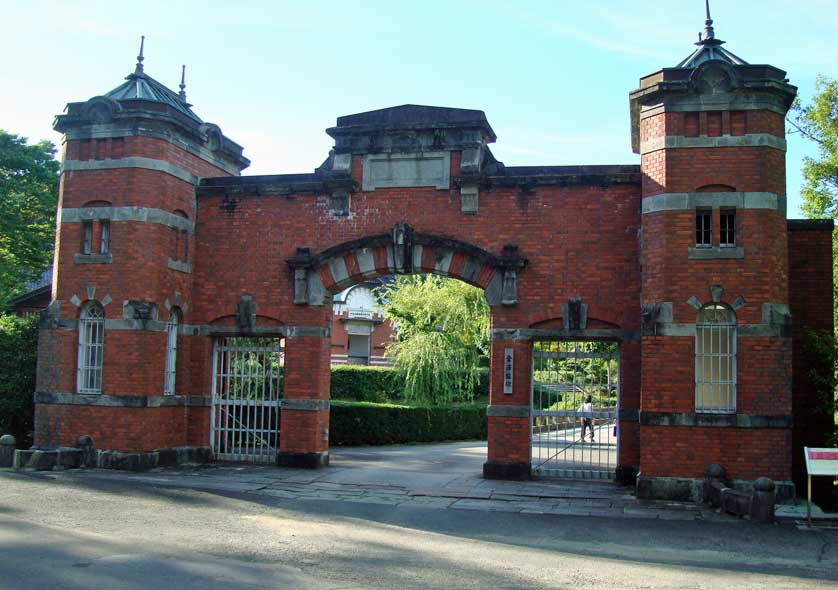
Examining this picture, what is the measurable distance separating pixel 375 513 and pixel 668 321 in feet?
18.7

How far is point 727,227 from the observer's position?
558 inches

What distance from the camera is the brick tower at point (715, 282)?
44.7 feet

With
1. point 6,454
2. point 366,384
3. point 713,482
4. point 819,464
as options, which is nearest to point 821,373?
point 713,482

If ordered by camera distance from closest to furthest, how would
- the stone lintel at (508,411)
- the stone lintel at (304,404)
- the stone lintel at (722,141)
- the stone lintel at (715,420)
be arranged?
the stone lintel at (715,420)
the stone lintel at (722,141)
the stone lintel at (508,411)
the stone lintel at (304,404)

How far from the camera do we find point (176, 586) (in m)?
7.88

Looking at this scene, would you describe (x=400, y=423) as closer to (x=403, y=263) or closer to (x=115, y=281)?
(x=403, y=263)

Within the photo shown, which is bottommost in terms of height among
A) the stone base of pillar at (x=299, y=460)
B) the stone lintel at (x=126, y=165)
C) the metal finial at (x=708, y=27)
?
the stone base of pillar at (x=299, y=460)

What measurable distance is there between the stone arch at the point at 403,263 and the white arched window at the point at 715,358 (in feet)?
11.3

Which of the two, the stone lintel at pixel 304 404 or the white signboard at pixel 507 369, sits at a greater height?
the white signboard at pixel 507 369

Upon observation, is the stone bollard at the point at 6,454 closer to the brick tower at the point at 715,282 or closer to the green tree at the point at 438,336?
the brick tower at the point at 715,282

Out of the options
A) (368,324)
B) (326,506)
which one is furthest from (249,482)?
(368,324)

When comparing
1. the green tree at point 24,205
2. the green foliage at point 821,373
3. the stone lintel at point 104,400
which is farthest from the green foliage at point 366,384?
the green foliage at point 821,373

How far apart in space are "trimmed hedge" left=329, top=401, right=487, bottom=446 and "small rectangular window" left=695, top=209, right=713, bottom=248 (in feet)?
41.3

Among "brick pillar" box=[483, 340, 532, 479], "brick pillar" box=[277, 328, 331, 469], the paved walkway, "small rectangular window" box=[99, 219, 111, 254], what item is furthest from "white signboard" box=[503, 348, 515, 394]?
"small rectangular window" box=[99, 219, 111, 254]
